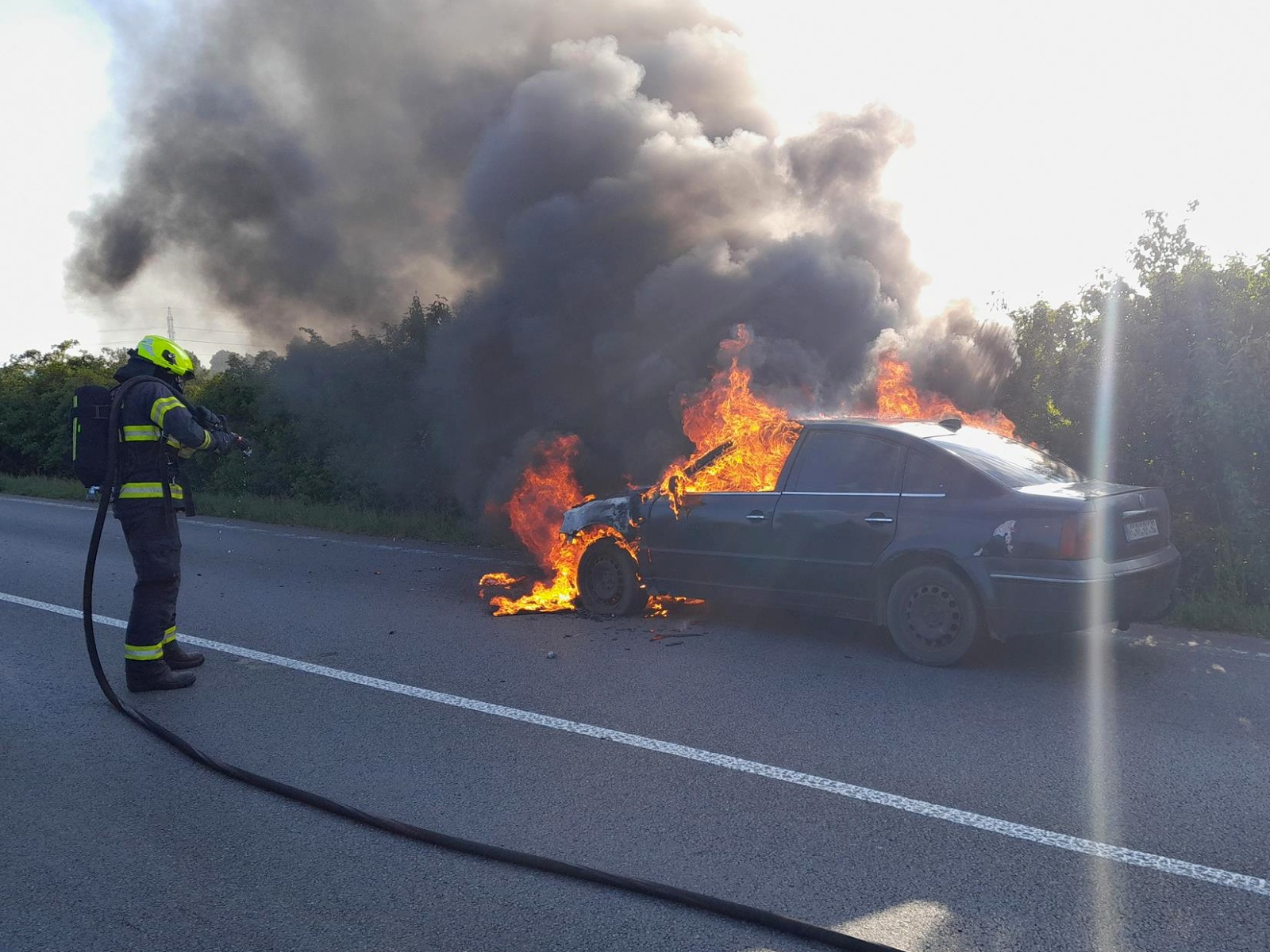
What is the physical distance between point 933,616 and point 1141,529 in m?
1.25

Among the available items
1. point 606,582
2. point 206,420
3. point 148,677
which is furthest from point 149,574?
point 606,582

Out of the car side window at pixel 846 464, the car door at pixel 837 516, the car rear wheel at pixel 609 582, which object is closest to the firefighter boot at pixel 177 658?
the car rear wheel at pixel 609 582

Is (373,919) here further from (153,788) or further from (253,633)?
(253,633)

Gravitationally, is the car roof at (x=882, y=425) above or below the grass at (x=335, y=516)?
above

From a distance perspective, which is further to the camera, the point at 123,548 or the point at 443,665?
the point at 123,548

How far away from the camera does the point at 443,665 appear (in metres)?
6.18

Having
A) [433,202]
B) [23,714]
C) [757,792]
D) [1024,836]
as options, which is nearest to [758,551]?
[757,792]

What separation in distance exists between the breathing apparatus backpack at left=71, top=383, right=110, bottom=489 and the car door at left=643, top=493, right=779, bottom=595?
3443mm

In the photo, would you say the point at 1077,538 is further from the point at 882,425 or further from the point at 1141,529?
the point at 882,425

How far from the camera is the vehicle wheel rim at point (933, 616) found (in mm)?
5840

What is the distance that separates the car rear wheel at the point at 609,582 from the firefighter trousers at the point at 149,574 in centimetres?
287

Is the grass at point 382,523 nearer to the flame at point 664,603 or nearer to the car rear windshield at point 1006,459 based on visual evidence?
the car rear windshield at point 1006,459

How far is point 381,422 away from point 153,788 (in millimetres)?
10026

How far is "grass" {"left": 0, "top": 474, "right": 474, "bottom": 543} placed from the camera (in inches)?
504
